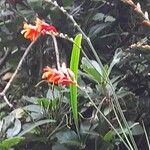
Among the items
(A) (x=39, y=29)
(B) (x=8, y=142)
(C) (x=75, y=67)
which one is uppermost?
(A) (x=39, y=29)

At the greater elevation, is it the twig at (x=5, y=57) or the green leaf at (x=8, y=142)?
the twig at (x=5, y=57)

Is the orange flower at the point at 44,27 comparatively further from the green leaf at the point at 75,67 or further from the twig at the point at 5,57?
the twig at the point at 5,57

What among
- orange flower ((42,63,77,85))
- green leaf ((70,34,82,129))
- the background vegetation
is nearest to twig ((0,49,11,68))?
the background vegetation

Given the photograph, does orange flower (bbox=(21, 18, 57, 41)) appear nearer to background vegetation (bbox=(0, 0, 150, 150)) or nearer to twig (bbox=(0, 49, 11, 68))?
background vegetation (bbox=(0, 0, 150, 150))

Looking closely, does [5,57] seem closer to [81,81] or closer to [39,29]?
[81,81]

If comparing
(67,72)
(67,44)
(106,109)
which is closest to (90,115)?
(106,109)

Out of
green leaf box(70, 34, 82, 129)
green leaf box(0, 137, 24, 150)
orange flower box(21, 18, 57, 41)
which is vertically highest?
orange flower box(21, 18, 57, 41)

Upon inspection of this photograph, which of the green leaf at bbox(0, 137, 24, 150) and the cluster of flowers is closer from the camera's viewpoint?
the cluster of flowers

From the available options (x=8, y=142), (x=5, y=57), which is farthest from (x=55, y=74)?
(x=5, y=57)

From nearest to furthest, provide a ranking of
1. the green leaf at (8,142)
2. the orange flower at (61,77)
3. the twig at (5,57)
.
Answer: the orange flower at (61,77)
the green leaf at (8,142)
the twig at (5,57)

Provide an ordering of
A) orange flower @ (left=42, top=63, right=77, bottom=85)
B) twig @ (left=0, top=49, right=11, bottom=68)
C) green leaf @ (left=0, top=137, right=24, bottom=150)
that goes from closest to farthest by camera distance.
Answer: orange flower @ (left=42, top=63, right=77, bottom=85) < green leaf @ (left=0, top=137, right=24, bottom=150) < twig @ (left=0, top=49, right=11, bottom=68)

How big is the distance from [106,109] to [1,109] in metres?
0.40

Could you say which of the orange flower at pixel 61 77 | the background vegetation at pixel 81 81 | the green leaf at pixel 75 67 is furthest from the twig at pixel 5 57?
the orange flower at pixel 61 77

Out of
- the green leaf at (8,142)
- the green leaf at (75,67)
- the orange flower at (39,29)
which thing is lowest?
the green leaf at (8,142)
